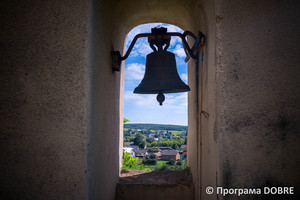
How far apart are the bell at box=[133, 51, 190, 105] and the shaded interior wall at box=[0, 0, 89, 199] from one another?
97cm

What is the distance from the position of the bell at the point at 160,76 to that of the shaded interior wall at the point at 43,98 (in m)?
0.97

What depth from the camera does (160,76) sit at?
2.34 metres

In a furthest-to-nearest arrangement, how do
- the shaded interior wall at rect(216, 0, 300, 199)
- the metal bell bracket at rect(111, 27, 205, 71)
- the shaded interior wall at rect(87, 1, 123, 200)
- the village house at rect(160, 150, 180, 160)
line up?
the village house at rect(160, 150, 180, 160)
the metal bell bracket at rect(111, 27, 205, 71)
the shaded interior wall at rect(87, 1, 123, 200)
the shaded interior wall at rect(216, 0, 300, 199)

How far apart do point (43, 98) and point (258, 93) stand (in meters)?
1.44

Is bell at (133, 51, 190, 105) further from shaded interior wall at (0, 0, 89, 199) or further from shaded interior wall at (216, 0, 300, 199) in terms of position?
shaded interior wall at (0, 0, 89, 199)

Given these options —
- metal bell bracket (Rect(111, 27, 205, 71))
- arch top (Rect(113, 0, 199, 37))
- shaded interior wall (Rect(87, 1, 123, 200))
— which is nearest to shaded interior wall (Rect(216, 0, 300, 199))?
metal bell bracket (Rect(111, 27, 205, 71))

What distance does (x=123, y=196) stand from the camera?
2.47 m

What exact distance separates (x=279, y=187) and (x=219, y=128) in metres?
0.54

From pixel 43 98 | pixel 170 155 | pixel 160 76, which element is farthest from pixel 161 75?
pixel 170 155

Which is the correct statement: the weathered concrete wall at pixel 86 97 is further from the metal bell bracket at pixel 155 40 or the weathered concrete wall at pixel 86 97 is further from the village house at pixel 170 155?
the village house at pixel 170 155

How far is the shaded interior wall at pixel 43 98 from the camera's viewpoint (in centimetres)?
140

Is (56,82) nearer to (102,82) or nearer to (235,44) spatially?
(102,82)

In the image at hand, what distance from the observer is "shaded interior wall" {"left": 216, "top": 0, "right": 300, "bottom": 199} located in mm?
1396

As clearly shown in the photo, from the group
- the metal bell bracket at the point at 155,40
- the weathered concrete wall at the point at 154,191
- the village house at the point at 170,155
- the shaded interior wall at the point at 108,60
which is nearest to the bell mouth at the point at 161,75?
the metal bell bracket at the point at 155,40
